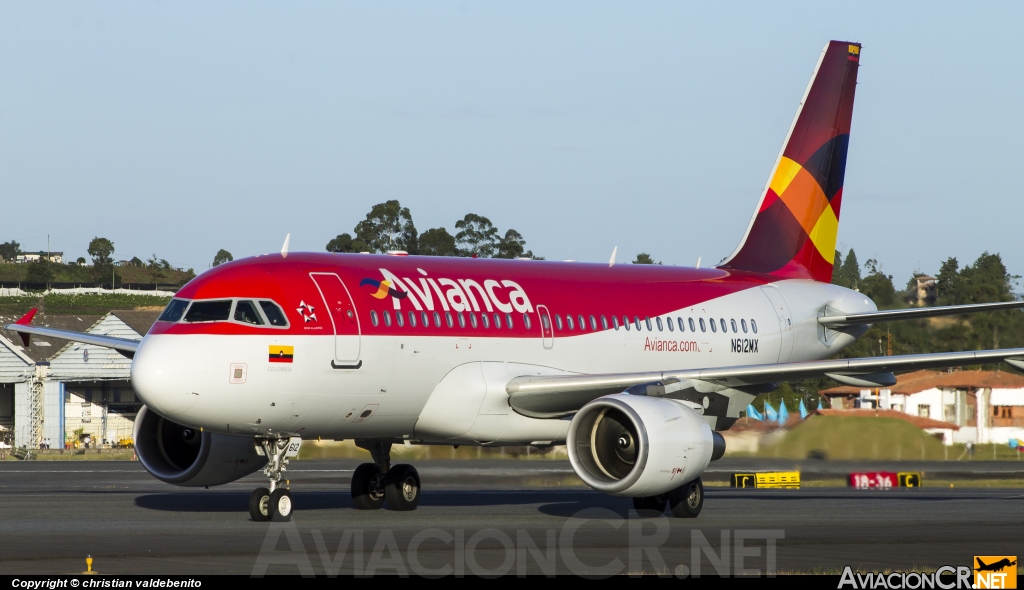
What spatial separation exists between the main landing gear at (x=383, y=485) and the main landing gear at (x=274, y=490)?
287 centimetres

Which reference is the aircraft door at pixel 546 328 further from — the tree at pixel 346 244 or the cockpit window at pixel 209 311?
the tree at pixel 346 244

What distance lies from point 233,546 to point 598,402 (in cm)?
694

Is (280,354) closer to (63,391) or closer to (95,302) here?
(63,391)

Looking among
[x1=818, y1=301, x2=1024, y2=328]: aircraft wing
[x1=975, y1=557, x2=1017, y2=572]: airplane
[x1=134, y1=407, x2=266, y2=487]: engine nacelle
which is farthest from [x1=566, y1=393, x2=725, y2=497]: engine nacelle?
[x1=818, y1=301, x2=1024, y2=328]: aircraft wing

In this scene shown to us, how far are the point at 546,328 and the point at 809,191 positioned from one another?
9938mm

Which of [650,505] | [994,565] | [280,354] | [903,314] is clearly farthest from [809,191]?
[994,565]

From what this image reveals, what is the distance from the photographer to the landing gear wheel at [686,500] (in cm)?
2295

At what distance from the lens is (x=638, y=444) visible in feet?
68.4

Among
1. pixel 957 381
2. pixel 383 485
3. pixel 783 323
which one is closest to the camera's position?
pixel 383 485

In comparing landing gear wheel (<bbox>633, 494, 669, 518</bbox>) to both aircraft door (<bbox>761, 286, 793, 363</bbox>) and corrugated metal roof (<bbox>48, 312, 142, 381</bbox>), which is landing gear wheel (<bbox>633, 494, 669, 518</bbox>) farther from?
corrugated metal roof (<bbox>48, 312, 142, 381</bbox>)

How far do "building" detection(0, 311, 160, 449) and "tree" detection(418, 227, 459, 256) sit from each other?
17.6m

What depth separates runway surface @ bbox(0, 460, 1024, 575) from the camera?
14.9 meters

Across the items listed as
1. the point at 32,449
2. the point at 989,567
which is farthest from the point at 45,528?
the point at 32,449

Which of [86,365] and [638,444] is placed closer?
[638,444]
